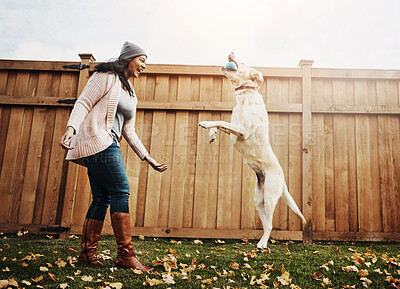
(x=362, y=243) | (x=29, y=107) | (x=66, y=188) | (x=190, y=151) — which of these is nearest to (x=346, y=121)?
(x=362, y=243)

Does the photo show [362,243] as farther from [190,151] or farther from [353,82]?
[190,151]

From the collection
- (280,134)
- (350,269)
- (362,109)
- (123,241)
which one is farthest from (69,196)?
(362,109)

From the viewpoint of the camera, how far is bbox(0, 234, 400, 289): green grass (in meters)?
1.97

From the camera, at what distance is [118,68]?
→ 7.50ft

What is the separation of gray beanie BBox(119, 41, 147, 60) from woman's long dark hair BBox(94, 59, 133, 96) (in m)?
0.03

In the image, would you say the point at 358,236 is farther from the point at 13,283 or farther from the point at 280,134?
the point at 13,283

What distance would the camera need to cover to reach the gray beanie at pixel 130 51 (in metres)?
2.31

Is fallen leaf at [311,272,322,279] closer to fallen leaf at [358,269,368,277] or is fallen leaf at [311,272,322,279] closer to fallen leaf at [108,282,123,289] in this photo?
fallen leaf at [358,269,368,277]

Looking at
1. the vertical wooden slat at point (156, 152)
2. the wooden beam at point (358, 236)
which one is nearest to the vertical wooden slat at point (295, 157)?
the wooden beam at point (358, 236)

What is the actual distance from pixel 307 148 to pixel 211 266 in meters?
2.19

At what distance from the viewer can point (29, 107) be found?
418 centimetres

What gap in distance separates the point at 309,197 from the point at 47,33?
3997 millimetres

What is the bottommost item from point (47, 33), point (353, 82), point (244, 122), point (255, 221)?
point (255, 221)

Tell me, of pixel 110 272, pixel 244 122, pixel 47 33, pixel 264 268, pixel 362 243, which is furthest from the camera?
pixel 47 33
